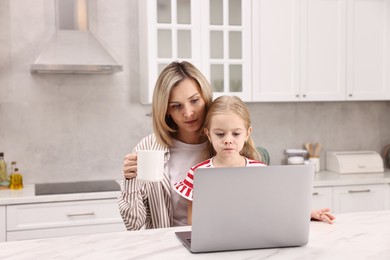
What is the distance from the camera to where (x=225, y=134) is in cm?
194

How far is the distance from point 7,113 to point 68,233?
0.98m

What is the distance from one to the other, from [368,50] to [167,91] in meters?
2.42

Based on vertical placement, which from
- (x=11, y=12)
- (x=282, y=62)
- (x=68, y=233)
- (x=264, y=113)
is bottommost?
(x=68, y=233)

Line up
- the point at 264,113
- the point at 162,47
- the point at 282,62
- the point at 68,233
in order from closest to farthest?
the point at 68,233, the point at 162,47, the point at 282,62, the point at 264,113

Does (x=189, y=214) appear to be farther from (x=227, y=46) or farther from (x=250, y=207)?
(x=227, y=46)

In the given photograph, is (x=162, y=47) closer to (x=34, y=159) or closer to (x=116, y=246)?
(x=34, y=159)

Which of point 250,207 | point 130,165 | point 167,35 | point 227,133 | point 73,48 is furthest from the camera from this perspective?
point 167,35

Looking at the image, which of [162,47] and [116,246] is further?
[162,47]

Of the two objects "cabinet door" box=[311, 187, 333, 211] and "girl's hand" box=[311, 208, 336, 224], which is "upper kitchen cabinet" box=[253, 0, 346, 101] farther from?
"girl's hand" box=[311, 208, 336, 224]

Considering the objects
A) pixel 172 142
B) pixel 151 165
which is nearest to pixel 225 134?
pixel 172 142

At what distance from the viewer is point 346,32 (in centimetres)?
387

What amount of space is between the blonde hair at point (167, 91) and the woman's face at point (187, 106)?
18 millimetres

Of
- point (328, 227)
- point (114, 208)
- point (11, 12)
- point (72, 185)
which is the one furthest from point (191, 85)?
point (11, 12)

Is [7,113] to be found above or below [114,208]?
above
